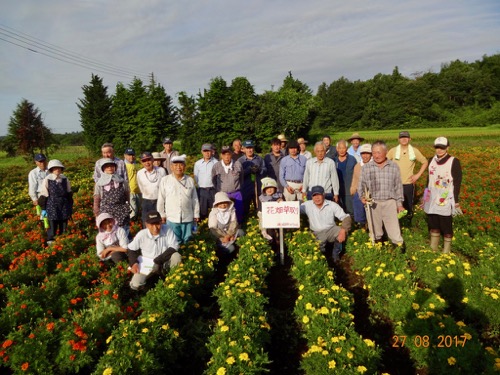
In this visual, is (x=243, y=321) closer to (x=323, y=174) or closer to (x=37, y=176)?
(x=323, y=174)

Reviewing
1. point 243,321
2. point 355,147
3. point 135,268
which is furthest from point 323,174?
point 135,268

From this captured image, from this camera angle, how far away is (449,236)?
6.25 meters

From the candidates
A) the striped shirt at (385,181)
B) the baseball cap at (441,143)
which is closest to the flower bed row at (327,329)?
the striped shirt at (385,181)

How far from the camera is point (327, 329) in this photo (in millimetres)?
3818

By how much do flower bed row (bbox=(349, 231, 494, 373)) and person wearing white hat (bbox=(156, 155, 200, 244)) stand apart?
10.8 ft

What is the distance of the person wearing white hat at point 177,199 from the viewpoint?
6434 mm

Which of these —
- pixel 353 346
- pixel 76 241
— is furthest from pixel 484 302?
pixel 76 241

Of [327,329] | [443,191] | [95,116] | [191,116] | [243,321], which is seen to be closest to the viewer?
[327,329]

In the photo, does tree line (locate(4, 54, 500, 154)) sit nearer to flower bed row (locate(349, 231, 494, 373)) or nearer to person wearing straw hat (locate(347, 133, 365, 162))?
person wearing straw hat (locate(347, 133, 365, 162))

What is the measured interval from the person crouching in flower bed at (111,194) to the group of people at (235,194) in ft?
0.07

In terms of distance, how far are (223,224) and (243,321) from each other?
3.09 meters

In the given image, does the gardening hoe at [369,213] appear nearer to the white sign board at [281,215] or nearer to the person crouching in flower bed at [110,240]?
the white sign board at [281,215]

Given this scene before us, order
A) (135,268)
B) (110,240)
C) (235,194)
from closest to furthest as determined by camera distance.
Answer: (135,268) → (110,240) → (235,194)

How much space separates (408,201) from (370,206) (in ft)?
5.72
